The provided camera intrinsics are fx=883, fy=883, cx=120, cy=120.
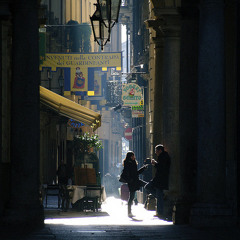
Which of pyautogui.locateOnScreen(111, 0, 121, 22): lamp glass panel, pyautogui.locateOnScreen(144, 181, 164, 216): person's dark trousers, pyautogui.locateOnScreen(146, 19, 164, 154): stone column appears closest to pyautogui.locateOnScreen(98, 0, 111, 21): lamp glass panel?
pyautogui.locateOnScreen(111, 0, 121, 22): lamp glass panel

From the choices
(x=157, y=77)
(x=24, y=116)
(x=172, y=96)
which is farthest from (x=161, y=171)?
(x=24, y=116)

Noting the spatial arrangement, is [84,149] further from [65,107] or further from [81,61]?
[65,107]

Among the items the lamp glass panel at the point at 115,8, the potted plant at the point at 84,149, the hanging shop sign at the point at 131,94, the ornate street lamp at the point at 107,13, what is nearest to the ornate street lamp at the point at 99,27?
the ornate street lamp at the point at 107,13

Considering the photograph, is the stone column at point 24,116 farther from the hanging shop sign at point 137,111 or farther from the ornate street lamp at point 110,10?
the hanging shop sign at point 137,111

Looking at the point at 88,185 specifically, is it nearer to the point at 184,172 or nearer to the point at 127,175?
the point at 127,175

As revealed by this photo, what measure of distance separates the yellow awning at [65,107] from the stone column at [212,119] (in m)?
12.1

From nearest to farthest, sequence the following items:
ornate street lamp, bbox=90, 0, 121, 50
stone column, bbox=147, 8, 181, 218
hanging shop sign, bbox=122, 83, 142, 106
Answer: ornate street lamp, bbox=90, 0, 121, 50 < stone column, bbox=147, 8, 181, 218 < hanging shop sign, bbox=122, 83, 142, 106

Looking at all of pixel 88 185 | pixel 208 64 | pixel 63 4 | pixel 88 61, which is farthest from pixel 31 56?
pixel 63 4

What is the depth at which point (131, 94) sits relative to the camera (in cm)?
3666

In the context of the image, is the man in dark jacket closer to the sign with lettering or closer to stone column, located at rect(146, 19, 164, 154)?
stone column, located at rect(146, 19, 164, 154)

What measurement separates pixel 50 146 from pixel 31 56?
78.2 feet

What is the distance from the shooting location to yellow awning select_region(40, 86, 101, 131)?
86.9 ft

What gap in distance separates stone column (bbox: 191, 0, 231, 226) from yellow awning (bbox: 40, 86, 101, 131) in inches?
478

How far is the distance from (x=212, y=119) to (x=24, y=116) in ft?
10.3
